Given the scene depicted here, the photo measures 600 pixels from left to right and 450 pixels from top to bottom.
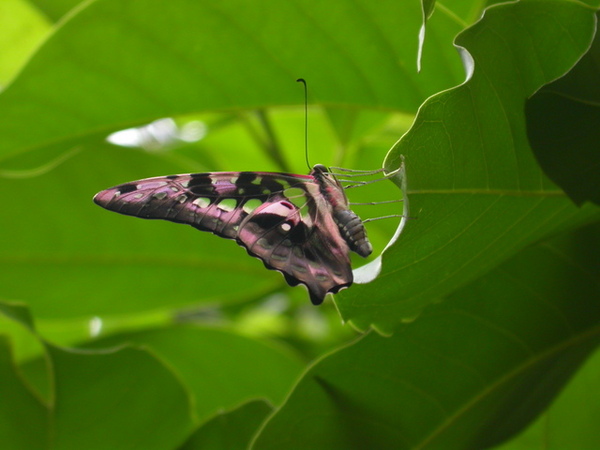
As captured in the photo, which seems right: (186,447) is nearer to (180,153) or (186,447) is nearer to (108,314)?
(108,314)

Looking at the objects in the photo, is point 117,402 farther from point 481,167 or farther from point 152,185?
point 481,167

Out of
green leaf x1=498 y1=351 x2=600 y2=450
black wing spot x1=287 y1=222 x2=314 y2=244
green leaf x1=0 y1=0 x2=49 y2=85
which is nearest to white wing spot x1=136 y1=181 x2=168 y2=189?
black wing spot x1=287 y1=222 x2=314 y2=244

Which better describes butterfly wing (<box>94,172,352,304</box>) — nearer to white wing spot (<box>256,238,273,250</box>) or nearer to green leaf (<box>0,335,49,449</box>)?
white wing spot (<box>256,238,273,250</box>)

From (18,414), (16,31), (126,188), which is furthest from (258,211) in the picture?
(16,31)

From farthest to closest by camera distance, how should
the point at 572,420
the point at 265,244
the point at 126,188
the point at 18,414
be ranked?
1. the point at 572,420
2. the point at 18,414
3. the point at 265,244
4. the point at 126,188

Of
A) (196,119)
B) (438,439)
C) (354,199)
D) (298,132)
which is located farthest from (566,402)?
(196,119)

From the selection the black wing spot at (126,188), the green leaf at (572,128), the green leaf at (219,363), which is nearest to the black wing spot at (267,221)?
the black wing spot at (126,188)
